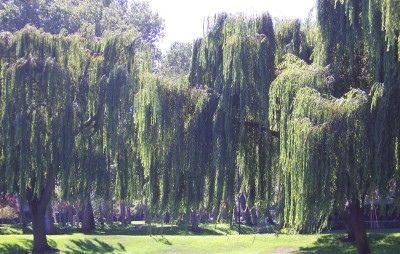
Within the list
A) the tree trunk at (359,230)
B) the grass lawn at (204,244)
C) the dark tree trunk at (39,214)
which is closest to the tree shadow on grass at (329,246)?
the grass lawn at (204,244)

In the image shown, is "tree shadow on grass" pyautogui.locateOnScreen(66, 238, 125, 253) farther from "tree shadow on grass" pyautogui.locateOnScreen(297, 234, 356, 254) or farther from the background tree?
the background tree

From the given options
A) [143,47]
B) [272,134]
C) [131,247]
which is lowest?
[131,247]

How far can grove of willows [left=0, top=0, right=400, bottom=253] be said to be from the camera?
1445 centimetres

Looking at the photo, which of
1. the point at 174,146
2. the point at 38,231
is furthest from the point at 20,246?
the point at 174,146

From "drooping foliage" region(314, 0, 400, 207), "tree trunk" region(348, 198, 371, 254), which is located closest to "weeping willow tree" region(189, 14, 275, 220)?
"drooping foliage" region(314, 0, 400, 207)

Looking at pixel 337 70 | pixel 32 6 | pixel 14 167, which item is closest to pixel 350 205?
pixel 337 70

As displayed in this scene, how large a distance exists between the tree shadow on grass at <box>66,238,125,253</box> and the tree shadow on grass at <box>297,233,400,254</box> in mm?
8086

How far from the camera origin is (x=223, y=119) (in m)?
18.0

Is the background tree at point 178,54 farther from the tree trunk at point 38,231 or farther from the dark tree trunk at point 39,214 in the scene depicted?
the tree trunk at point 38,231

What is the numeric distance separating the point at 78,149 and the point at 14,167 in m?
2.50

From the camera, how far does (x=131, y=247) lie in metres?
26.0

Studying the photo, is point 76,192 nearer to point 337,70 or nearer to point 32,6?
point 337,70

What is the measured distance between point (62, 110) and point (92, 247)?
23.0 ft

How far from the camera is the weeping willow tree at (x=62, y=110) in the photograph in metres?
21.4
